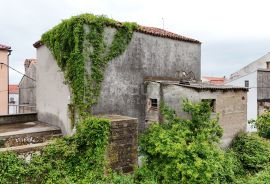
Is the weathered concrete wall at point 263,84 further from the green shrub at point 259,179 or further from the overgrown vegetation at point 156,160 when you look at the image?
the green shrub at point 259,179

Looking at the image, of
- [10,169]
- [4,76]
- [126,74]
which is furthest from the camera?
[4,76]

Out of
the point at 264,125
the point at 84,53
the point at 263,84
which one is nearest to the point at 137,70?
the point at 84,53

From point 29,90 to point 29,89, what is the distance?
97mm

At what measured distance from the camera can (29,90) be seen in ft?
79.3

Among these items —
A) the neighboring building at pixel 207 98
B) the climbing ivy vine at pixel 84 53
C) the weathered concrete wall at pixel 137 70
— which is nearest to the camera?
the climbing ivy vine at pixel 84 53

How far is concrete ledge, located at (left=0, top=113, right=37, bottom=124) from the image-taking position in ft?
49.0

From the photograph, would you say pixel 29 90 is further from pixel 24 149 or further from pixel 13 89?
pixel 24 149

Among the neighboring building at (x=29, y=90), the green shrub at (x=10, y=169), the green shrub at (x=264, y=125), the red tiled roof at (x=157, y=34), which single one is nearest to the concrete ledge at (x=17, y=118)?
the red tiled roof at (x=157, y=34)

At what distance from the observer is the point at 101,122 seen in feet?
31.9

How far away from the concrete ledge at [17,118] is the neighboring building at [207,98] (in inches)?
276

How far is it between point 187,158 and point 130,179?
2.39 meters

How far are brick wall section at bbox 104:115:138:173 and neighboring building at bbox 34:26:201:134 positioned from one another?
222cm

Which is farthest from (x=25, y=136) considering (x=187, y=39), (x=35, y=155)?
(x=187, y=39)

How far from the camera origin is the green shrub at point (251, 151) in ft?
44.8
